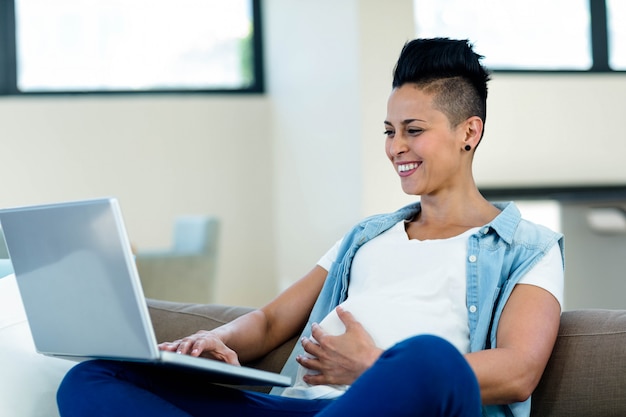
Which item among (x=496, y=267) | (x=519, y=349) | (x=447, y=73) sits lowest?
(x=519, y=349)

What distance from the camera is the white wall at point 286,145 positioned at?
180 inches

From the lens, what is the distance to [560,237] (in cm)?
181

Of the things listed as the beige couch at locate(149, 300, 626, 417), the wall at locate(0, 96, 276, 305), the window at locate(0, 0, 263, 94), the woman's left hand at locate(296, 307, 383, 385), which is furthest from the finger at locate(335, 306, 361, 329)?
the window at locate(0, 0, 263, 94)

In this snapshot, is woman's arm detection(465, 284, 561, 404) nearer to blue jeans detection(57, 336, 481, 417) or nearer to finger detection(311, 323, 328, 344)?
blue jeans detection(57, 336, 481, 417)

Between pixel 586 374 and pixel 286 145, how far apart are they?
436cm

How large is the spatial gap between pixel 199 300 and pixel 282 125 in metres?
1.67

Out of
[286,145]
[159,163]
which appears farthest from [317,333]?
[159,163]

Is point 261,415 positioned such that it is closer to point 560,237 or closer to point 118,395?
point 118,395

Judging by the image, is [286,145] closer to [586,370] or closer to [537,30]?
[537,30]

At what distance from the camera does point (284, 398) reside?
175 centimetres

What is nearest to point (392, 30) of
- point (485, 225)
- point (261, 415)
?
point (485, 225)

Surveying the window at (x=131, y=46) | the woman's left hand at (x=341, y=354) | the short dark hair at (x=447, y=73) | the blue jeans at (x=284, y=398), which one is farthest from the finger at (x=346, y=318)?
the window at (x=131, y=46)

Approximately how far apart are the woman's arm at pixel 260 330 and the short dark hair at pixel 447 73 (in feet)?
1.48

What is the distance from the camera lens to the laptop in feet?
4.58
